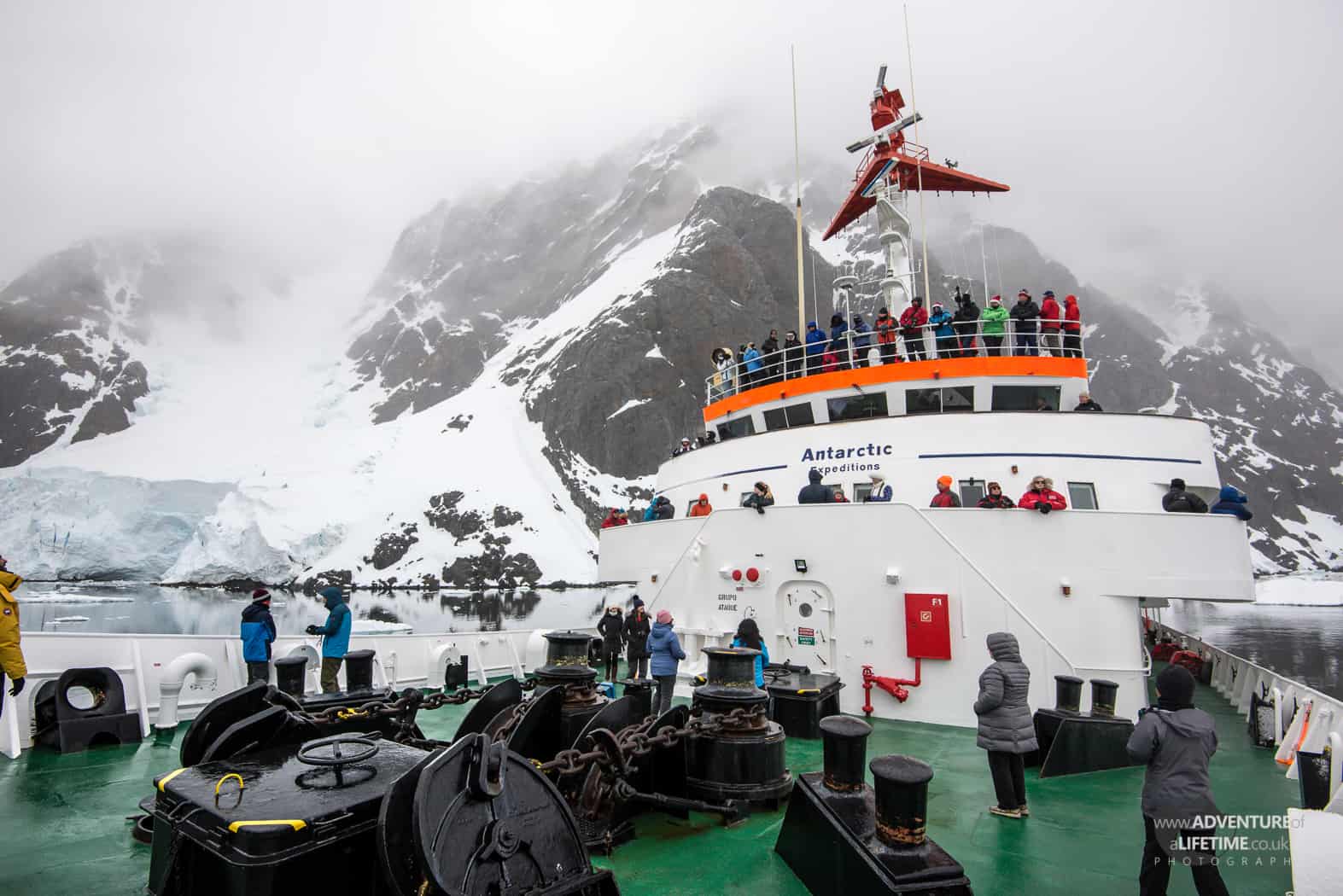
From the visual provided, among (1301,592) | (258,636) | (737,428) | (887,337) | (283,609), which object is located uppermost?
(887,337)

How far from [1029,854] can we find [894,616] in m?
3.72

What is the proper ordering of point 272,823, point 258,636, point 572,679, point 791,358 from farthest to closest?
point 791,358 → point 258,636 → point 572,679 → point 272,823

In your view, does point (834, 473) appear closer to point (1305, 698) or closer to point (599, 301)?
point (1305, 698)

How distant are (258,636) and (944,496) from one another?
325 inches

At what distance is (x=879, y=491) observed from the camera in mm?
9508

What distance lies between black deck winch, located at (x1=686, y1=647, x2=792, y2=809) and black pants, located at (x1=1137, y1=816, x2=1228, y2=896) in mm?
2020

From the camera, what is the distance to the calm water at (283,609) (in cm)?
3075

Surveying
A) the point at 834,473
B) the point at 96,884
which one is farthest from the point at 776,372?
the point at 96,884

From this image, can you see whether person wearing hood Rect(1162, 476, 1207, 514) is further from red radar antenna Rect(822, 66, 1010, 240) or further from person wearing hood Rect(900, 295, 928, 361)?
red radar antenna Rect(822, 66, 1010, 240)

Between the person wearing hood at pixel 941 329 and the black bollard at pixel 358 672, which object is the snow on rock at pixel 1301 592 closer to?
the person wearing hood at pixel 941 329

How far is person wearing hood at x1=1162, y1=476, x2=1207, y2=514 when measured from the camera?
8.30 metres

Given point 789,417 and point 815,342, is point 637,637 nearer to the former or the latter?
point 789,417

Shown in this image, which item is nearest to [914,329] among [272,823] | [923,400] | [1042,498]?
[923,400]

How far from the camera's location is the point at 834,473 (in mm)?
10320
